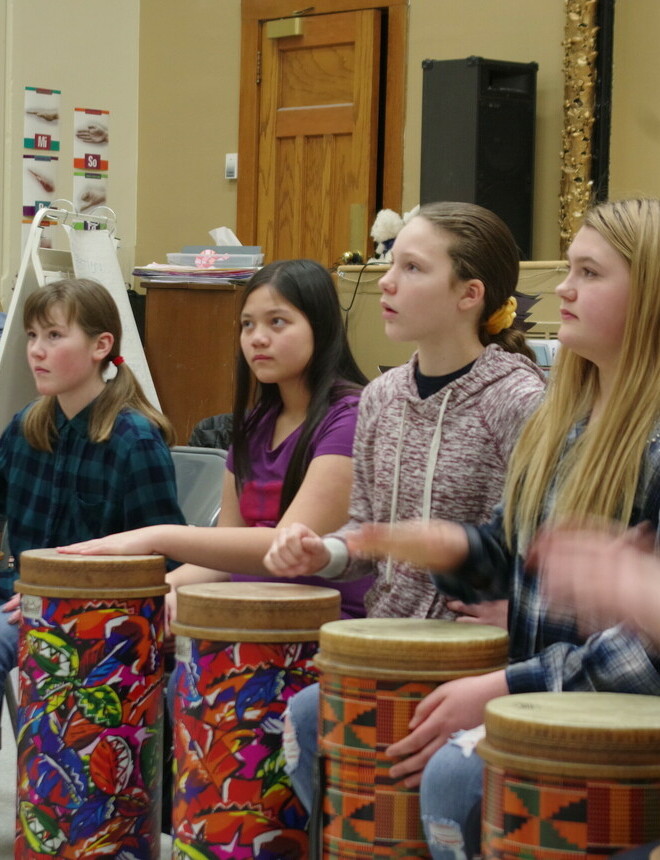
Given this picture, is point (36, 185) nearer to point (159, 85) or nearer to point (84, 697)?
point (159, 85)

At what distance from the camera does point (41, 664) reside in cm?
200

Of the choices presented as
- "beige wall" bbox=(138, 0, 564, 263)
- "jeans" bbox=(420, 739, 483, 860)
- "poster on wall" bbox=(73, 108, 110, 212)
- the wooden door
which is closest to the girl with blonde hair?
"jeans" bbox=(420, 739, 483, 860)

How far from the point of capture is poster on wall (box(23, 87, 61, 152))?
6.85 meters

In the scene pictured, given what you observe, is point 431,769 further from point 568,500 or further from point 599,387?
point 599,387

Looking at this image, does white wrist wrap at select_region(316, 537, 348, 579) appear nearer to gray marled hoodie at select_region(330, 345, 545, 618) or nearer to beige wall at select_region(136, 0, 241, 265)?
gray marled hoodie at select_region(330, 345, 545, 618)

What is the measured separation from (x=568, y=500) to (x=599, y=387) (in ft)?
0.69

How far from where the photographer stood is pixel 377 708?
5.22 ft

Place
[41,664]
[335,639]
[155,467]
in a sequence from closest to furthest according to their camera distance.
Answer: [335,639], [41,664], [155,467]

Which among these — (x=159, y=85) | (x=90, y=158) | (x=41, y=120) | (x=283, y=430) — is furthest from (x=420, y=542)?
(x=159, y=85)

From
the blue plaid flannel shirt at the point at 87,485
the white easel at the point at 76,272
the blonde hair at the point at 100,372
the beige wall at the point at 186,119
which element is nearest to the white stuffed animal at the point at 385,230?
the white easel at the point at 76,272

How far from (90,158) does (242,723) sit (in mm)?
5873

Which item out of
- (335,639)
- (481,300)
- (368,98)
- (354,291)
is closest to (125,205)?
(368,98)

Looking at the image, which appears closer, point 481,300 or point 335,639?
point 335,639

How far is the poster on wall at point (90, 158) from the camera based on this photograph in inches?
280
